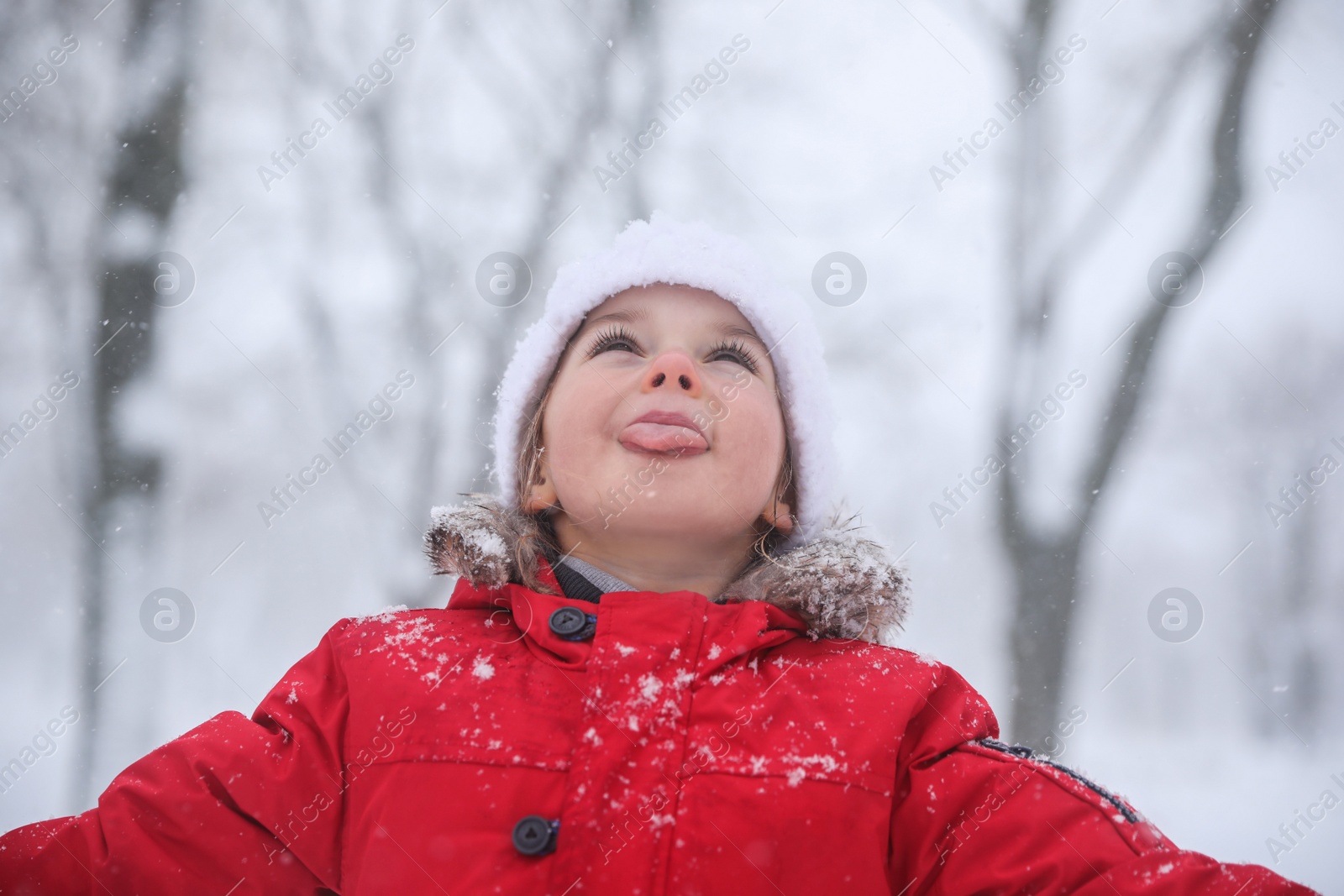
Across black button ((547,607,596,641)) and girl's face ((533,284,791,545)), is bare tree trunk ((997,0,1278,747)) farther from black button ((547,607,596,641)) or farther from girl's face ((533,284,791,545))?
black button ((547,607,596,641))

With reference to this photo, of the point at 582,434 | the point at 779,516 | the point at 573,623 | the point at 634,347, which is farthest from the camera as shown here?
the point at 779,516

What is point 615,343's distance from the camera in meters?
1.83

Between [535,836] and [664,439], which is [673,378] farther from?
[535,836]

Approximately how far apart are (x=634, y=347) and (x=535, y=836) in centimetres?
108

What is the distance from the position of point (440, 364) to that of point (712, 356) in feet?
14.6

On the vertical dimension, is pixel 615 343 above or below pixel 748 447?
above

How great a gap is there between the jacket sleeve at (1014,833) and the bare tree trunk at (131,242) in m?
4.27

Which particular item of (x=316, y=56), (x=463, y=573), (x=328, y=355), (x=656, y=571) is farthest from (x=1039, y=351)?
(x=316, y=56)

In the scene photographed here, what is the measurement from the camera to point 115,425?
395cm

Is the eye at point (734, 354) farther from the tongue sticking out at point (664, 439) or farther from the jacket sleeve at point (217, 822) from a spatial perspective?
the jacket sleeve at point (217, 822)

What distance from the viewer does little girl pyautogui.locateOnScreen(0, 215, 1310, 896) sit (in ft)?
3.76

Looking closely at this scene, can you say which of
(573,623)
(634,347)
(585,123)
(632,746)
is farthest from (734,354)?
(585,123)

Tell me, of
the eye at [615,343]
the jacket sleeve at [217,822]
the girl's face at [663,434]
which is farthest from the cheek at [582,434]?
the jacket sleeve at [217,822]

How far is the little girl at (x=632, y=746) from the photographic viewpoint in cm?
115
